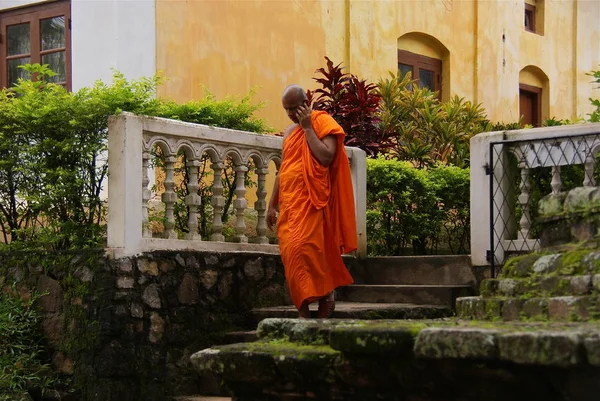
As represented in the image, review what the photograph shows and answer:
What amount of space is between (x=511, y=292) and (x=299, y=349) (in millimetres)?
1543

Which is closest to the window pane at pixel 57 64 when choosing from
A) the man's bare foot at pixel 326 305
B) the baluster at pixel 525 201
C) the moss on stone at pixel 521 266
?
the man's bare foot at pixel 326 305

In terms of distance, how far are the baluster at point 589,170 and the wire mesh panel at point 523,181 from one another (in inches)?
5.5

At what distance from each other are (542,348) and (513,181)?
4.41 meters

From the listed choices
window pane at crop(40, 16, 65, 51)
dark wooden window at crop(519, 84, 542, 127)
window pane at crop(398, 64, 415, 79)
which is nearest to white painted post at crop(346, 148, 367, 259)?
window pane at crop(40, 16, 65, 51)

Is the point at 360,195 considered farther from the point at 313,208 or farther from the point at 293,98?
the point at 293,98

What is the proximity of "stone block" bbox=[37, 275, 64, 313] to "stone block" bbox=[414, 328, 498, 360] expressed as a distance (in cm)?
418

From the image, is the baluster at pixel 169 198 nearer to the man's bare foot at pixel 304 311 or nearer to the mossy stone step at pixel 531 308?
the man's bare foot at pixel 304 311

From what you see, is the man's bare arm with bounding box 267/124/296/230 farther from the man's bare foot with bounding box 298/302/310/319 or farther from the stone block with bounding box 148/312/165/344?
the stone block with bounding box 148/312/165/344

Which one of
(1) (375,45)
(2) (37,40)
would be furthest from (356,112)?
(2) (37,40)

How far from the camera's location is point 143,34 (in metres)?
12.1

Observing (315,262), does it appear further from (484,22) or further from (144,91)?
(484,22)

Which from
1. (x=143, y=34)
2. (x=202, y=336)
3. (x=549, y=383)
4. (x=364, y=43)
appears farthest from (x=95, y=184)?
(x=364, y=43)

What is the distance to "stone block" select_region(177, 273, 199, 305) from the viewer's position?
8.61m

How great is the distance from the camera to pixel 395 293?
9.20 meters
